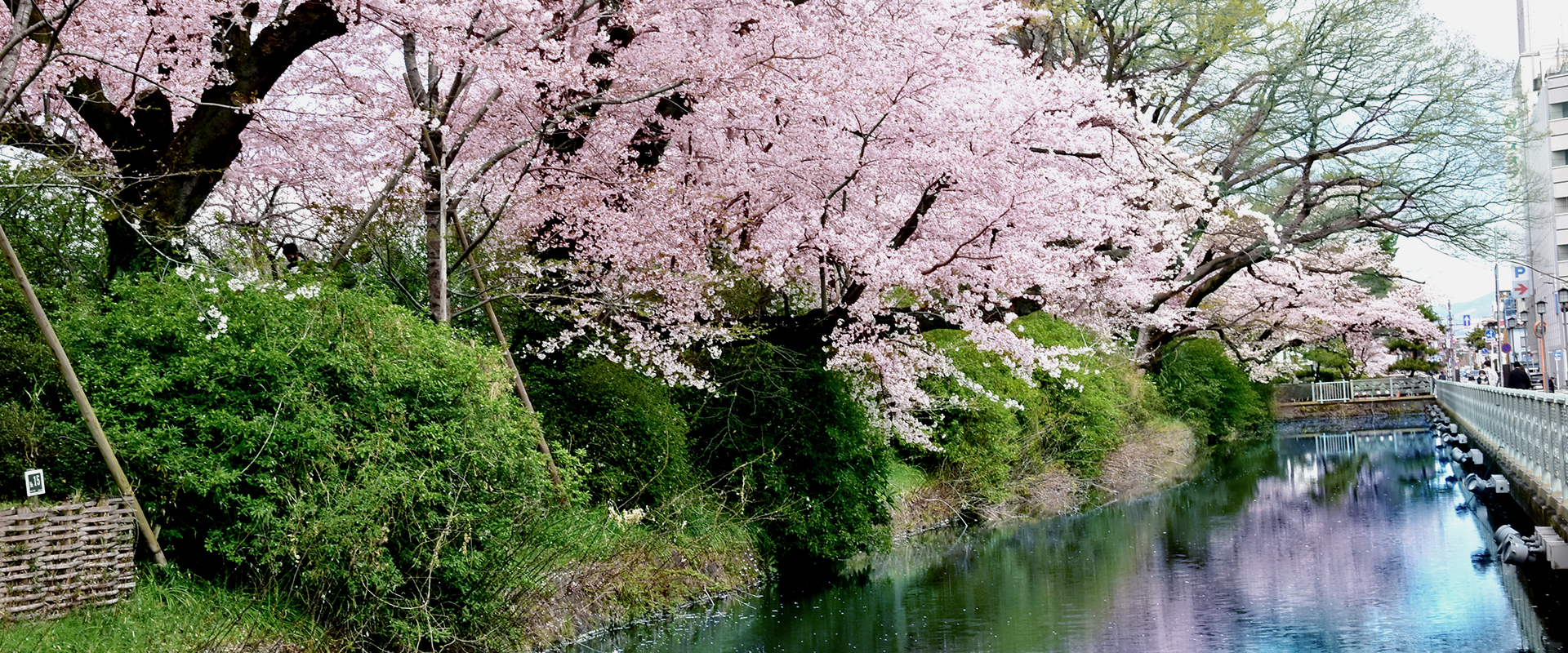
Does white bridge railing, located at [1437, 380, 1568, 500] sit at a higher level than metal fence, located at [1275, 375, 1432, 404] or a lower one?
lower

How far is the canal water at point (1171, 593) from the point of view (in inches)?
437

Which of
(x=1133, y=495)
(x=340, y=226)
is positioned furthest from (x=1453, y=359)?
(x=340, y=226)

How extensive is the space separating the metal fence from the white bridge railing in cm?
2030

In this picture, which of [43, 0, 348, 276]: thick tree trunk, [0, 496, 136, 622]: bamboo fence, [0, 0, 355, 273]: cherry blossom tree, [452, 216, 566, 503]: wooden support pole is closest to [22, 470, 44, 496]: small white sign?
[0, 496, 136, 622]: bamboo fence

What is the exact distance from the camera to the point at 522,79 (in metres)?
10.5

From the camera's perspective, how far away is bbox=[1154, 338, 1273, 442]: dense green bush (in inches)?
1325

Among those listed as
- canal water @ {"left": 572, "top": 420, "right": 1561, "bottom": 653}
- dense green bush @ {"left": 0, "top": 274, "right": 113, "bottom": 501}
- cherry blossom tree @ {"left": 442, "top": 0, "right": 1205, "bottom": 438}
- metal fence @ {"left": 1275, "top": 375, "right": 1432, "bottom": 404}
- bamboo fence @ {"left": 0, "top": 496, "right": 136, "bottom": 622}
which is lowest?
canal water @ {"left": 572, "top": 420, "right": 1561, "bottom": 653}

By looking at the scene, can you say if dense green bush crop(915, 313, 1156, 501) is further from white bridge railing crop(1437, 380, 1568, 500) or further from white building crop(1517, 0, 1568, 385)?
white building crop(1517, 0, 1568, 385)

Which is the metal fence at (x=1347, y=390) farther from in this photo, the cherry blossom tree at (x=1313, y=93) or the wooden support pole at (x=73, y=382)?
the wooden support pole at (x=73, y=382)

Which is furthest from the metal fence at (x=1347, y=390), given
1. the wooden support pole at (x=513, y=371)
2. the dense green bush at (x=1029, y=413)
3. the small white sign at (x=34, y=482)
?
the small white sign at (x=34, y=482)

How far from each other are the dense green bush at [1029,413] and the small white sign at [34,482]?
11961 millimetres

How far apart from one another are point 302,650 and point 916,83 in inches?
303

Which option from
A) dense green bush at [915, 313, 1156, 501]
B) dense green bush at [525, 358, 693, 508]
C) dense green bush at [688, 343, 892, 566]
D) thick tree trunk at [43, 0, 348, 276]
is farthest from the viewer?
dense green bush at [915, 313, 1156, 501]

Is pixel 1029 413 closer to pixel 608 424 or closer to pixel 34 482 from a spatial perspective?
pixel 608 424
